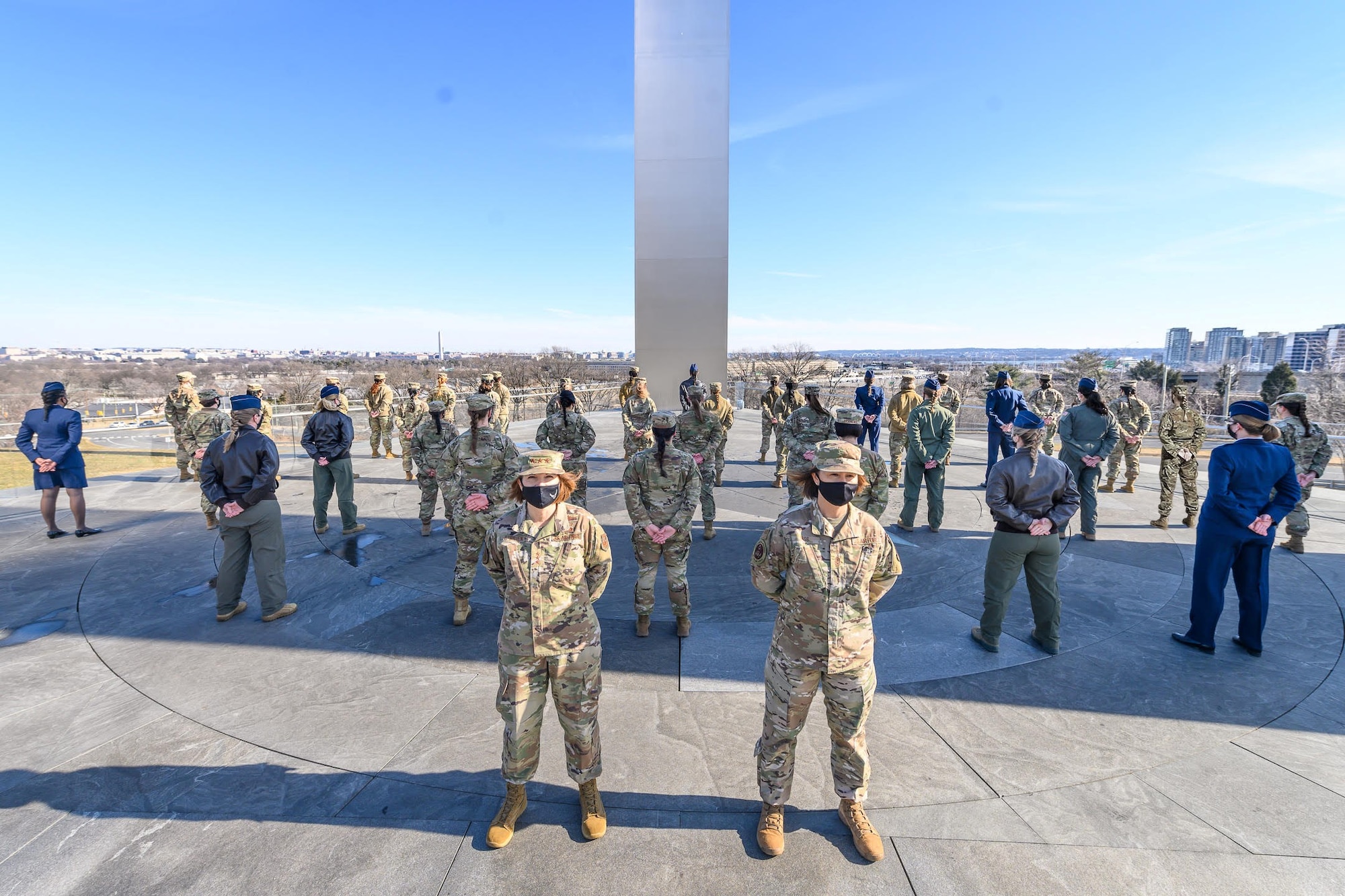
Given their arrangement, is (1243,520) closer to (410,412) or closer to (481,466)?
(481,466)

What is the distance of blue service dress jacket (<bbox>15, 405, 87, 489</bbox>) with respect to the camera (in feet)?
26.5

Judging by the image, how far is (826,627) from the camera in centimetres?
297

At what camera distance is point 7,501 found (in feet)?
34.7

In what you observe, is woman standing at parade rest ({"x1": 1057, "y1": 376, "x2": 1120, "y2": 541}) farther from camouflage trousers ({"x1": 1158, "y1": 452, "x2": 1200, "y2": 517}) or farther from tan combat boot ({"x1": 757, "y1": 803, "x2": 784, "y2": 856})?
tan combat boot ({"x1": 757, "y1": 803, "x2": 784, "y2": 856})

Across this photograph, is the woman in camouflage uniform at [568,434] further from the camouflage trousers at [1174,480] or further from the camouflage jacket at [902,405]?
the camouflage trousers at [1174,480]

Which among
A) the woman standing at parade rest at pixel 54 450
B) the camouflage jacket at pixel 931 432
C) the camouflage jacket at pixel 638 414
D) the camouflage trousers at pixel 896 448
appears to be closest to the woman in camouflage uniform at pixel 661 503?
the camouflage jacket at pixel 638 414

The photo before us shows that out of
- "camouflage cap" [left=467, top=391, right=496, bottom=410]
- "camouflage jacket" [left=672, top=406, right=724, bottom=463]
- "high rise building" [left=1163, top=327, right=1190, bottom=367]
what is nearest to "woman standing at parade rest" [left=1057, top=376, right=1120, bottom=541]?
"camouflage jacket" [left=672, top=406, right=724, bottom=463]

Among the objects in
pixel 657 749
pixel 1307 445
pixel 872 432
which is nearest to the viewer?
pixel 657 749

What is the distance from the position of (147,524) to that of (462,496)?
6.92m

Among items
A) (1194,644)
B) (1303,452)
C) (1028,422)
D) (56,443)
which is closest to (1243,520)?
(1194,644)

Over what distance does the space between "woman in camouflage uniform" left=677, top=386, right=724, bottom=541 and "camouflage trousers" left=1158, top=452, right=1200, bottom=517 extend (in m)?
6.55

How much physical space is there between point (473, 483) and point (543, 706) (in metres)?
3.17

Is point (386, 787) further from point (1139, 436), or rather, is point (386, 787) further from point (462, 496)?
point (1139, 436)

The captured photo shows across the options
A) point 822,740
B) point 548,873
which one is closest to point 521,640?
point 548,873
